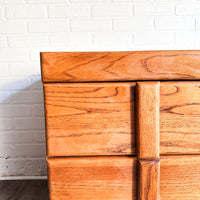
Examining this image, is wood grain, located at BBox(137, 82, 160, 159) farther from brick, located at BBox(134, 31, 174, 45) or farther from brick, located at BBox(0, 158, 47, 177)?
brick, located at BBox(0, 158, 47, 177)

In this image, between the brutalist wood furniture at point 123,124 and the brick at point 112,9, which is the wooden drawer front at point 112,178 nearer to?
the brutalist wood furniture at point 123,124

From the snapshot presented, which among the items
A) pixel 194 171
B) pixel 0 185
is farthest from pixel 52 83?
pixel 0 185

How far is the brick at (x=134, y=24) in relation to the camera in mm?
1149

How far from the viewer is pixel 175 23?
115 cm

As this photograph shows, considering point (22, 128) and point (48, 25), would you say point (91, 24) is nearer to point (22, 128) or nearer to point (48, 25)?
point (48, 25)

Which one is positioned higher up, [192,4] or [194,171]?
[192,4]

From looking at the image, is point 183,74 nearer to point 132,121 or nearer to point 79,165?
point 132,121

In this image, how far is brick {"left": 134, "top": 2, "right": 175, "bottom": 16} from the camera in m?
1.14

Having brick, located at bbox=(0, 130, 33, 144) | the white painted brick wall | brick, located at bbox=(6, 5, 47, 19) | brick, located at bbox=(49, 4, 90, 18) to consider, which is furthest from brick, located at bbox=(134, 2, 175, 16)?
brick, located at bbox=(0, 130, 33, 144)

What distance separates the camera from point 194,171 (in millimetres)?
618

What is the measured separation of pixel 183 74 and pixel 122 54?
0.61ft

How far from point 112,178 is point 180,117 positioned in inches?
11.0

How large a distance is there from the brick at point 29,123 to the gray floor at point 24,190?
1.06ft

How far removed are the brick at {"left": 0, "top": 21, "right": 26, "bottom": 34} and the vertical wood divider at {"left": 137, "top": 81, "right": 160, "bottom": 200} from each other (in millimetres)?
886
